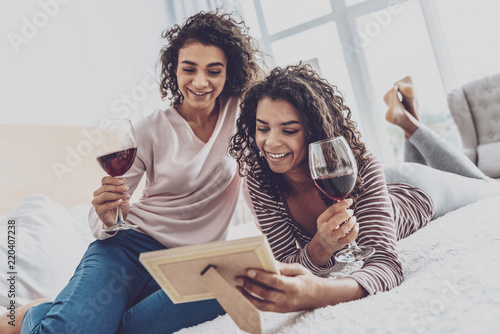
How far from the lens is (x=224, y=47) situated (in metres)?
1.40

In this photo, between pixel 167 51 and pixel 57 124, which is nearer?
pixel 167 51

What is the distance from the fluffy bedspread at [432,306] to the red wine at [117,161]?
42 cm

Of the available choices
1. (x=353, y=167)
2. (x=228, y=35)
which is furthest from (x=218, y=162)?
(x=353, y=167)

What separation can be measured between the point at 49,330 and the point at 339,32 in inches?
149

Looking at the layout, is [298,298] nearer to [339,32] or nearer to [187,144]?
[187,144]

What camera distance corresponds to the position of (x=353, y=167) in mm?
804

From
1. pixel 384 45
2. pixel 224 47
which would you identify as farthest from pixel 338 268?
pixel 384 45

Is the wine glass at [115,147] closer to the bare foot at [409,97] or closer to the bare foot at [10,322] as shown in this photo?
the bare foot at [10,322]

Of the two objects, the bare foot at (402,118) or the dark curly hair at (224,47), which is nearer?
the dark curly hair at (224,47)

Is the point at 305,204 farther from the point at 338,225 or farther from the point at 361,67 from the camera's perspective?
the point at 361,67

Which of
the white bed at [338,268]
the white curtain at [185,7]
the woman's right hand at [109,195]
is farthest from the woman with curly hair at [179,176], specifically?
the white curtain at [185,7]

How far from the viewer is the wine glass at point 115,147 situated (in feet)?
2.97

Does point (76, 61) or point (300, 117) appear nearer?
point (300, 117)

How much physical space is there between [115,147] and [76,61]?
1547mm
